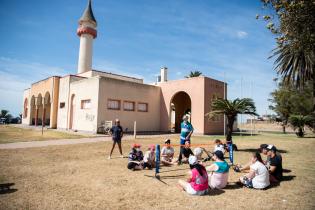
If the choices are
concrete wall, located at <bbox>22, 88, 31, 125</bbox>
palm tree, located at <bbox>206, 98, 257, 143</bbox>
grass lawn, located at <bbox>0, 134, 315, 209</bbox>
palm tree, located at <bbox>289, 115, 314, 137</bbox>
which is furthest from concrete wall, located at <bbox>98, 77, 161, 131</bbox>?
concrete wall, located at <bbox>22, 88, 31, 125</bbox>

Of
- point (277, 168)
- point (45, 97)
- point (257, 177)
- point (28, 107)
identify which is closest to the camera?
point (257, 177)

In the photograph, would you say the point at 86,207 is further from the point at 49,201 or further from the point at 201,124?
the point at 201,124

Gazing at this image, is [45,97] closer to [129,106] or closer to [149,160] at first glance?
[129,106]

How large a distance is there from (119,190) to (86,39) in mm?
32758

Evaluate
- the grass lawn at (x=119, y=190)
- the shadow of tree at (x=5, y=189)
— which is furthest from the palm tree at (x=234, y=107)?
the shadow of tree at (x=5, y=189)

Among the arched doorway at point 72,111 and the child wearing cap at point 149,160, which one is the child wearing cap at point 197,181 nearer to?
the child wearing cap at point 149,160

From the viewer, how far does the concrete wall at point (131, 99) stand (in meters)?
21.4

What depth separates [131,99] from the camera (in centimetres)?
2366

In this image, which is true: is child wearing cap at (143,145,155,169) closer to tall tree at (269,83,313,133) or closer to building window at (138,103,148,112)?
building window at (138,103,148,112)

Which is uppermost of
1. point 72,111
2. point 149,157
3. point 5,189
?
point 72,111

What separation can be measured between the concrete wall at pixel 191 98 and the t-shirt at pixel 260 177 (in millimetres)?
16219

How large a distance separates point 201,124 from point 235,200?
17.3m

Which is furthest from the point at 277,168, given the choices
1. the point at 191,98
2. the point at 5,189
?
the point at 191,98

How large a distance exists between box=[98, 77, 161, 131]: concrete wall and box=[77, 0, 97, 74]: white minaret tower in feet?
45.2
